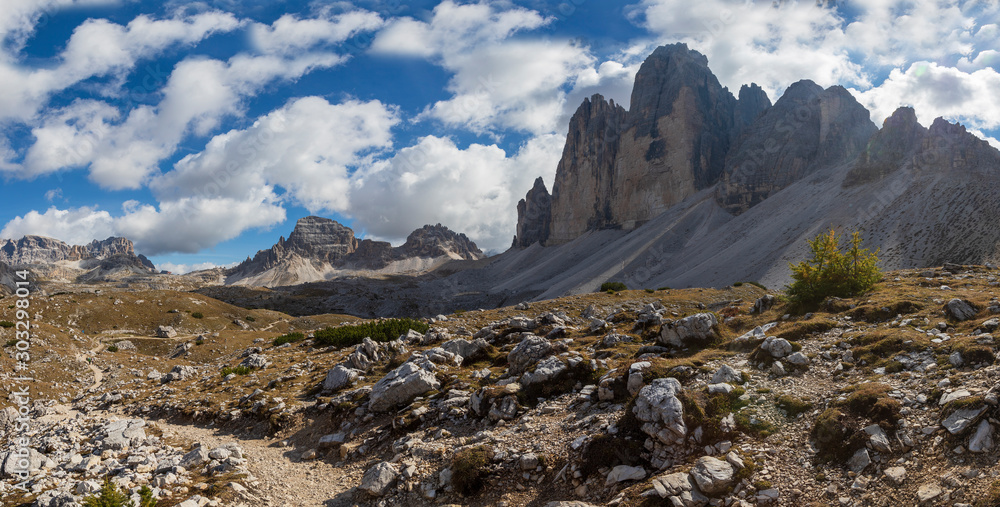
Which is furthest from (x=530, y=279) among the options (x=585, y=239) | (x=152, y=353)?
(x=152, y=353)

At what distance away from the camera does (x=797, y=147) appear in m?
133

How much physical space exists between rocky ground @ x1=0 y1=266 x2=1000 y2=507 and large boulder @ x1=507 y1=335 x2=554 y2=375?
0.18 ft

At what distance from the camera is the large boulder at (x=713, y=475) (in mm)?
7797

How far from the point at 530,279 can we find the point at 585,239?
38.2 m

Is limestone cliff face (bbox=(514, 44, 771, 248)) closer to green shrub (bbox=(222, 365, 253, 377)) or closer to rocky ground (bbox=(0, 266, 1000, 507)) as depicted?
rocky ground (bbox=(0, 266, 1000, 507))

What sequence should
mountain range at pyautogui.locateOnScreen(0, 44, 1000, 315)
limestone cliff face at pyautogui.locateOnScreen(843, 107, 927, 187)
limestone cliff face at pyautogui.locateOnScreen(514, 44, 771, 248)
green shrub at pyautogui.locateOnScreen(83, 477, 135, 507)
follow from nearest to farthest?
green shrub at pyautogui.locateOnScreen(83, 477, 135, 507)
mountain range at pyautogui.locateOnScreen(0, 44, 1000, 315)
limestone cliff face at pyautogui.locateOnScreen(843, 107, 927, 187)
limestone cliff face at pyautogui.locateOnScreen(514, 44, 771, 248)

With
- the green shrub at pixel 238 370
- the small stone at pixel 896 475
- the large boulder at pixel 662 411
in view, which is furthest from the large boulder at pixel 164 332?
the small stone at pixel 896 475

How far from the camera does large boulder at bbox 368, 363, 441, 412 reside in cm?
1465

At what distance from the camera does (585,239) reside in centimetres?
18612

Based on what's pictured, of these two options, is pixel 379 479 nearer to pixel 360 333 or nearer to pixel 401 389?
pixel 401 389

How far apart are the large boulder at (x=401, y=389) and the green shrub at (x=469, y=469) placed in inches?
184

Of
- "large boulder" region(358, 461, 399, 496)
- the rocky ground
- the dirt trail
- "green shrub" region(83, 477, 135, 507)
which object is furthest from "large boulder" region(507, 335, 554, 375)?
"green shrub" region(83, 477, 135, 507)

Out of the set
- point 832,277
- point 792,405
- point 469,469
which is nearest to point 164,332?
point 469,469

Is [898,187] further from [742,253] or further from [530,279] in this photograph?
[530,279]
